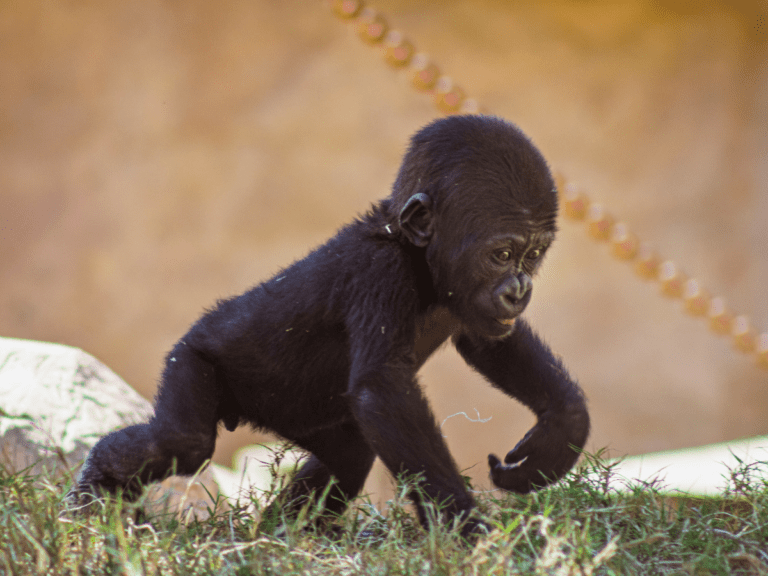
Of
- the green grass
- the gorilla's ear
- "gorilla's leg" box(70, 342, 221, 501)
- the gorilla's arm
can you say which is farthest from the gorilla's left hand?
"gorilla's leg" box(70, 342, 221, 501)

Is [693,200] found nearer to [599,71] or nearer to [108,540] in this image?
[599,71]

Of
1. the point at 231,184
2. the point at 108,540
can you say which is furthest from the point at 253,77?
the point at 108,540

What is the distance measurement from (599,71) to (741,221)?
2059 mm

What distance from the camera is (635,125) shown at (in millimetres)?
7840

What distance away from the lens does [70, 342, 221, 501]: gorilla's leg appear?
278 centimetres

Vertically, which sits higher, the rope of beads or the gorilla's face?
the rope of beads

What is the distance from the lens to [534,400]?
10.1 feet

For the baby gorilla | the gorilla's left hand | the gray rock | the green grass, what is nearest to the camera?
the green grass

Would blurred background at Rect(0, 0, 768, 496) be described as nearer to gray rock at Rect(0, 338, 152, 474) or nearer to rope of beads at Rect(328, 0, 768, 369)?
rope of beads at Rect(328, 0, 768, 369)

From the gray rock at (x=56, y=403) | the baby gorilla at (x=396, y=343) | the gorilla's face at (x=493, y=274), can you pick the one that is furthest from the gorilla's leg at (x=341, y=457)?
the gray rock at (x=56, y=403)

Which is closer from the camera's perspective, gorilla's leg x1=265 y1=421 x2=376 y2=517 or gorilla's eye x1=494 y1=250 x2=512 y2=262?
gorilla's eye x1=494 y1=250 x2=512 y2=262

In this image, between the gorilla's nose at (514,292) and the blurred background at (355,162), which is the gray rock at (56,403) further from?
the blurred background at (355,162)

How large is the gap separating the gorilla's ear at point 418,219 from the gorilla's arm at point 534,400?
0.51 metres

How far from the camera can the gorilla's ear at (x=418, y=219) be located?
2752 millimetres
